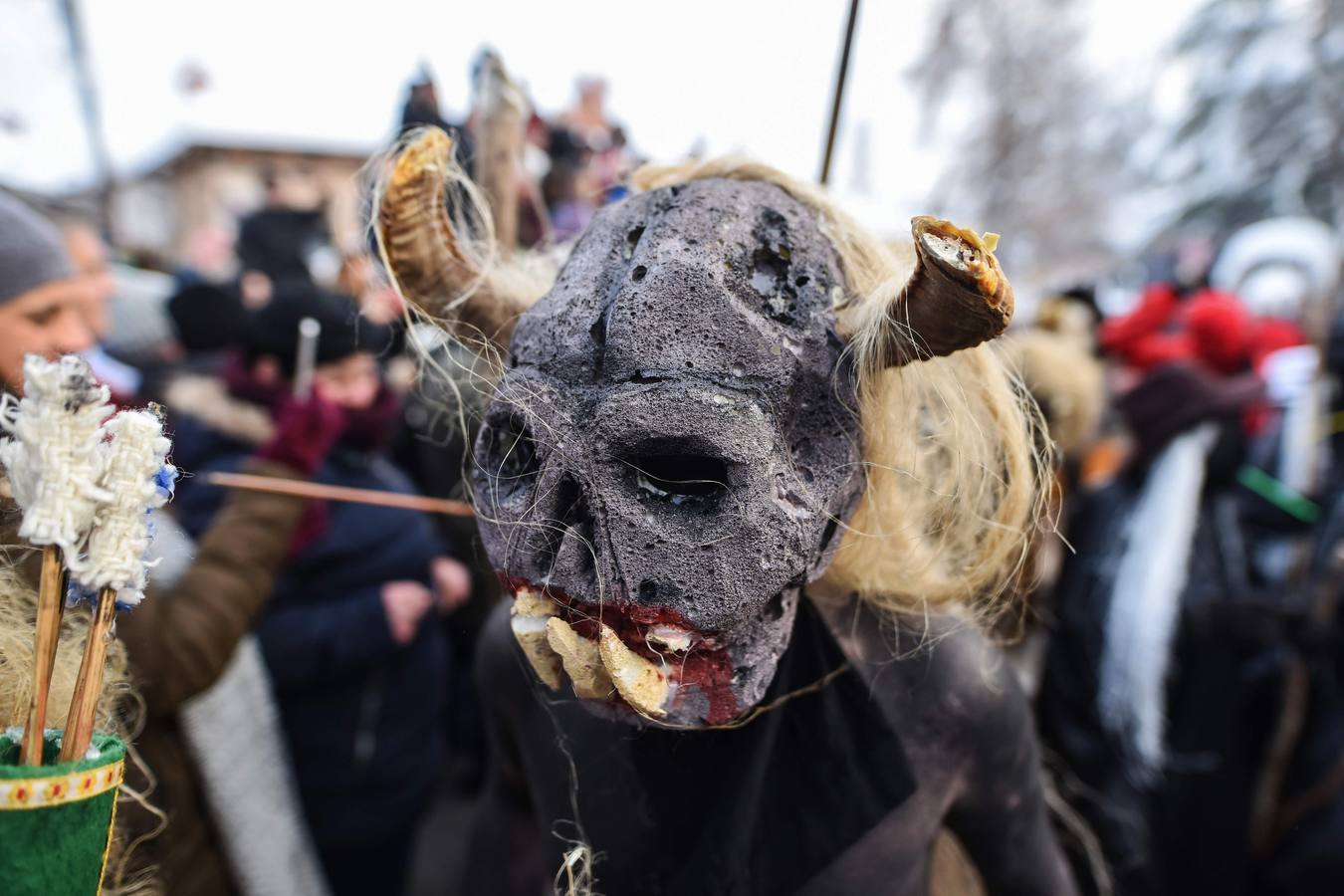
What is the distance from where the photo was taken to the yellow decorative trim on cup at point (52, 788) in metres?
0.71

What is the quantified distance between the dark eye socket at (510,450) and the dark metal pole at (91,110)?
9.97m

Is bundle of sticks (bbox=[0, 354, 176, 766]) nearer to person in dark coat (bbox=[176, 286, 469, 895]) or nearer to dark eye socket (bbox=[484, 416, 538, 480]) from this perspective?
dark eye socket (bbox=[484, 416, 538, 480])

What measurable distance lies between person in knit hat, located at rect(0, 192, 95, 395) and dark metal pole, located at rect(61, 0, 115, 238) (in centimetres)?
825

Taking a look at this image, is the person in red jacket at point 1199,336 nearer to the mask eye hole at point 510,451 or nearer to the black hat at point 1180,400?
the black hat at point 1180,400

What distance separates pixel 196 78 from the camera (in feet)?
27.3

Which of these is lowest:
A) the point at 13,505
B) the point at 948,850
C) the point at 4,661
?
the point at 948,850

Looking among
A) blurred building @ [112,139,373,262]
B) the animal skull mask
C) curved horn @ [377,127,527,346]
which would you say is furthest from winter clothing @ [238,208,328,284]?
blurred building @ [112,139,373,262]

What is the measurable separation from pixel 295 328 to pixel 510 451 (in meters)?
1.97

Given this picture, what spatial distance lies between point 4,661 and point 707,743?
942 millimetres

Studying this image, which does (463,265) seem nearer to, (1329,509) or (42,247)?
(42,247)

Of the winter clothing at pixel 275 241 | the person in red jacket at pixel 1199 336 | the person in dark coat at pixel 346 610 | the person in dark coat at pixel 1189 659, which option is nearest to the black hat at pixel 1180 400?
the person in dark coat at pixel 1189 659

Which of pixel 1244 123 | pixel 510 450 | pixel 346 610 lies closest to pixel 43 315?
pixel 346 610

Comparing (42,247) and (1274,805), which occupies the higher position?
(42,247)

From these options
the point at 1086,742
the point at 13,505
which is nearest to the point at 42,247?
the point at 13,505
